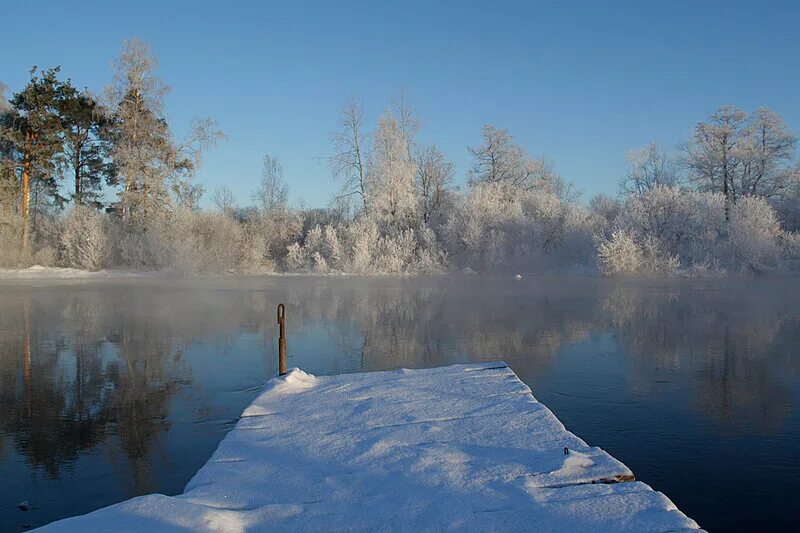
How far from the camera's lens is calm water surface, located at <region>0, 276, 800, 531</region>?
549 cm

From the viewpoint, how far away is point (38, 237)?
38250mm

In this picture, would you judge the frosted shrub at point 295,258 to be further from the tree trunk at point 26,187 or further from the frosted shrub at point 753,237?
the frosted shrub at point 753,237

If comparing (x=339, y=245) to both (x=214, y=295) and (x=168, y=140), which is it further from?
(x=214, y=295)

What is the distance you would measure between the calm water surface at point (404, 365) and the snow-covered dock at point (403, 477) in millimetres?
567

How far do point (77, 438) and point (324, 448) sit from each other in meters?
2.75

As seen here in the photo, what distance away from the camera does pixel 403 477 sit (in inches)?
200

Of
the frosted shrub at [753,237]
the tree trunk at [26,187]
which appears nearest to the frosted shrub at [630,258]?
the frosted shrub at [753,237]

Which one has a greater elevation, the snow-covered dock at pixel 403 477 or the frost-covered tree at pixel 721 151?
the frost-covered tree at pixel 721 151

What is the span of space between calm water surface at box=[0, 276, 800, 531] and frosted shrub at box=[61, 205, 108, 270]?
1537 centimetres

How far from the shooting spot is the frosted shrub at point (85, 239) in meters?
35.4

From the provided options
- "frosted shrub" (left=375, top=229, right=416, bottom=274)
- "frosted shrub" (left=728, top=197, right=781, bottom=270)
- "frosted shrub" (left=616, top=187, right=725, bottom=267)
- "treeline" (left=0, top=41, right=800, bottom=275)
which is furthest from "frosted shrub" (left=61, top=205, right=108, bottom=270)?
"frosted shrub" (left=728, top=197, right=781, bottom=270)

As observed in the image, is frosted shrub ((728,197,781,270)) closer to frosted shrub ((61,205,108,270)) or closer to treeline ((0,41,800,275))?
treeline ((0,41,800,275))

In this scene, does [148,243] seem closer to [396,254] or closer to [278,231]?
[278,231]

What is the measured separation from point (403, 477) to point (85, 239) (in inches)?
1388
